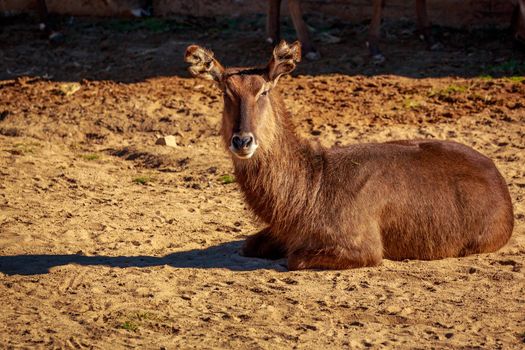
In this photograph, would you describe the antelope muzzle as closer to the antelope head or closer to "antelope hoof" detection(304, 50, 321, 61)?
the antelope head

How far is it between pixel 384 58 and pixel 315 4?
7.84 feet

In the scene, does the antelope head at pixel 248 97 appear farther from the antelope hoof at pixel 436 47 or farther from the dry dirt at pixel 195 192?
the antelope hoof at pixel 436 47

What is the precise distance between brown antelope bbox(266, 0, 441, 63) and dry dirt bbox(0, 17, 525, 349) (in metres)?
0.24

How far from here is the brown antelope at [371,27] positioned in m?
13.3

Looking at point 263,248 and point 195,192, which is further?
point 195,192

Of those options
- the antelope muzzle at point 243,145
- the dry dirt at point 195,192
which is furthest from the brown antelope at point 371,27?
the antelope muzzle at point 243,145

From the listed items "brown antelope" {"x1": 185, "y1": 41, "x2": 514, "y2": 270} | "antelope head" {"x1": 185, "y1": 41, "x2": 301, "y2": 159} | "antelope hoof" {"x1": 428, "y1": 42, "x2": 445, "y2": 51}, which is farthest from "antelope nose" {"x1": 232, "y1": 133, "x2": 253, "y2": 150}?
"antelope hoof" {"x1": 428, "y1": 42, "x2": 445, "y2": 51}

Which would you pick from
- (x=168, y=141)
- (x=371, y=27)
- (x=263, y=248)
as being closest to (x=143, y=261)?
(x=263, y=248)

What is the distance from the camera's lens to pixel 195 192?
9789mm

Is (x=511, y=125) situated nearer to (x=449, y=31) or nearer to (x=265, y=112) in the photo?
(x=449, y=31)

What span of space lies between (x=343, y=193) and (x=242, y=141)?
944 mm

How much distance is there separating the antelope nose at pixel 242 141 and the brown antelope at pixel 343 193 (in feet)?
0.33

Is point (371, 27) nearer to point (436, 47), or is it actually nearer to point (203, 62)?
point (436, 47)

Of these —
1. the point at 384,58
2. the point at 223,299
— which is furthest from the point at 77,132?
the point at 223,299
